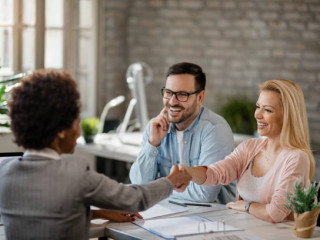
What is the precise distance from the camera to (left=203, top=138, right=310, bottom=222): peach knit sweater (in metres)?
2.54

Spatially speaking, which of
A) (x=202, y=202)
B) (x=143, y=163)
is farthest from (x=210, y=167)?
(x=143, y=163)

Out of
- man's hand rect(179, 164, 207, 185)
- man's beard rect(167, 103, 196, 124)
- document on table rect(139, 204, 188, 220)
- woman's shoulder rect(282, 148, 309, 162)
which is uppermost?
man's beard rect(167, 103, 196, 124)

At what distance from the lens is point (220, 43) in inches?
266

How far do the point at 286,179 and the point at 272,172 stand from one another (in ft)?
0.36

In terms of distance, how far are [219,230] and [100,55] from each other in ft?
15.5

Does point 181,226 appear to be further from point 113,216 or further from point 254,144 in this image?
point 254,144

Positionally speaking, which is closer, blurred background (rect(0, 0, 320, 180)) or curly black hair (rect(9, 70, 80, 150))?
curly black hair (rect(9, 70, 80, 150))

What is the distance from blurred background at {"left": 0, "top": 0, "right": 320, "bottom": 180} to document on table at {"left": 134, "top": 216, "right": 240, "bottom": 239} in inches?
140

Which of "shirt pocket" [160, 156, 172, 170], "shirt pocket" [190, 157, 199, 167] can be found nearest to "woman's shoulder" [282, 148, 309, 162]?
"shirt pocket" [190, 157, 199, 167]

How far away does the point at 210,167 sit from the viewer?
2.85m

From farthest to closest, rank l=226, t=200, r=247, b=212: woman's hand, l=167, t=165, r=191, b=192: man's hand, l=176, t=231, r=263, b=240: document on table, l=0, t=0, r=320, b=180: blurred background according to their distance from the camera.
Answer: l=0, t=0, r=320, b=180: blurred background < l=226, t=200, r=247, b=212: woman's hand < l=167, t=165, r=191, b=192: man's hand < l=176, t=231, r=263, b=240: document on table

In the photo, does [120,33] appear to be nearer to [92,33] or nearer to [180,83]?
[92,33]

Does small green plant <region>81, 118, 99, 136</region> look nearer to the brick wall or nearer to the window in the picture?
the window

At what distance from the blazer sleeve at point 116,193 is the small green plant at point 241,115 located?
4.30 metres
